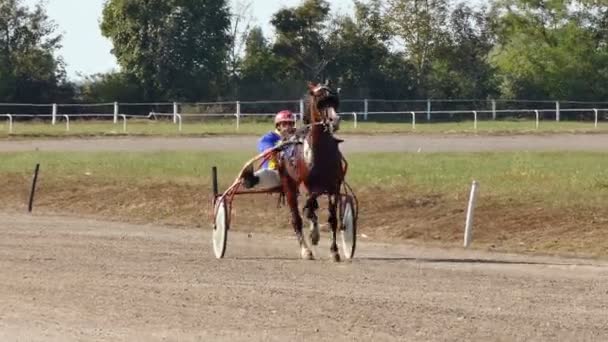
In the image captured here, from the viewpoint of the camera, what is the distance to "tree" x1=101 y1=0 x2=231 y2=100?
232ft

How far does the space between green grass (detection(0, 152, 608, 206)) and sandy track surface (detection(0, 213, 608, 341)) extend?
19.1ft

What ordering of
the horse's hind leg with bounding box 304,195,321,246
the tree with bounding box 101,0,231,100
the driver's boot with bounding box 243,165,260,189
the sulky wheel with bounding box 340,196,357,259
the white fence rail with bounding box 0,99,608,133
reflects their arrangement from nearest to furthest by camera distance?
the horse's hind leg with bounding box 304,195,321,246, the sulky wheel with bounding box 340,196,357,259, the driver's boot with bounding box 243,165,260,189, the white fence rail with bounding box 0,99,608,133, the tree with bounding box 101,0,231,100

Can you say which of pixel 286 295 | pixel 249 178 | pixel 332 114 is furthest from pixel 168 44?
pixel 286 295

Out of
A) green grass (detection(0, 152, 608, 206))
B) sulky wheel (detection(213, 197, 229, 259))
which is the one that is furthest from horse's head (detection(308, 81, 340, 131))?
green grass (detection(0, 152, 608, 206))

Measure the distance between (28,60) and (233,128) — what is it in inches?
775

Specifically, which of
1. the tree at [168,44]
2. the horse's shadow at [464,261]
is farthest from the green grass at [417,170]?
the tree at [168,44]

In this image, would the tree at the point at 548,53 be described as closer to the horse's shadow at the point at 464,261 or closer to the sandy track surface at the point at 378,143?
the sandy track surface at the point at 378,143

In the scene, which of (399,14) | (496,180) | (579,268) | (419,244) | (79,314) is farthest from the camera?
(399,14)

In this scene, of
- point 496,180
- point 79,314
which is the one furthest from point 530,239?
point 79,314

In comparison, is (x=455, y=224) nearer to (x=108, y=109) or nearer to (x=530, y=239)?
(x=530, y=239)

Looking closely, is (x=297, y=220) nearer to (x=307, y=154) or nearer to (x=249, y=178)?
(x=249, y=178)

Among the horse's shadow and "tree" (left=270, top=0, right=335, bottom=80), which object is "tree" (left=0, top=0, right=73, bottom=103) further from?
the horse's shadow

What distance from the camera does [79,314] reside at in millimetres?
12305

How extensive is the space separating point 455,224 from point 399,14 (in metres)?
53.3
